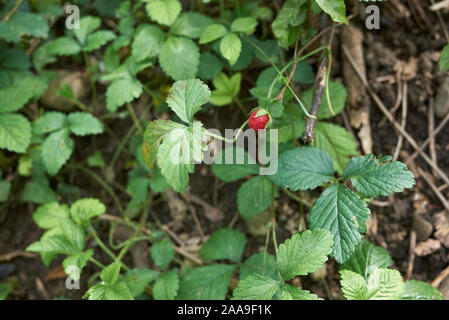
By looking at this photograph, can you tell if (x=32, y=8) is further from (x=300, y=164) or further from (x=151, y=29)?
(x=300, y=164)

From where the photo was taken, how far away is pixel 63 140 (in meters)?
1.90

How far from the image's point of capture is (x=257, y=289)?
49.4 inches

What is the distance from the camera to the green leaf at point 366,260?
4.70ft

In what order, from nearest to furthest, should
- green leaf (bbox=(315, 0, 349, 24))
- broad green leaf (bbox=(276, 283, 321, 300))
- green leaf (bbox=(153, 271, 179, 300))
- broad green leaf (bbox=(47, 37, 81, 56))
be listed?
broad green leaf (bbox=(276, 283, 321, 300)) → green leaf (bbox=(315, 0, 349, 24)) → green leaf (bbox=(153, 271, 179, 300)) → broad green leaf (bbox=(47, 37, 81, 56))

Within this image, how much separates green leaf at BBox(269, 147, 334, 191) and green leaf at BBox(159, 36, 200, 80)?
A: 637mm

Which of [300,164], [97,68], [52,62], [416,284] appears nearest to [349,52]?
[300,164]

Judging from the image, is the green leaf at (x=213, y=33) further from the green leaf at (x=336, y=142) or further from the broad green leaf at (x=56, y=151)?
the broad green leaf at (x=56, y=151)

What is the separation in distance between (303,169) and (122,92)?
37.3 inches

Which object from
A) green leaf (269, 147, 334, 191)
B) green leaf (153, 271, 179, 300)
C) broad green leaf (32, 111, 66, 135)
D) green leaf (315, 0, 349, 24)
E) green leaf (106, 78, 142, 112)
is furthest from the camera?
broad green leaf (32, 111, 66, 135)

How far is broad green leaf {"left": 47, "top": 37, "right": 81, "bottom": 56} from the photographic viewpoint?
2.06m

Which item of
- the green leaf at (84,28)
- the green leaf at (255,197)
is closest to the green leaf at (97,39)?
the green leaf at (84,28)

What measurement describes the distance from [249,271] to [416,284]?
0.66 m

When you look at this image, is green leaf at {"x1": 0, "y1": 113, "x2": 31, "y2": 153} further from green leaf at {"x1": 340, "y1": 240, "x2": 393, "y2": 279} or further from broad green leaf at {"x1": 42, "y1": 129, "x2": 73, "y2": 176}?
green leaf at {"x1": 340, "y1": 240, "x2": 393, "y2": 279}

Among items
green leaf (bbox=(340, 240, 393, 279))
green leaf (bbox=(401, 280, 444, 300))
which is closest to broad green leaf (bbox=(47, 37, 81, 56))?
green leaf (bbox=(340, 240, 393, 279))
